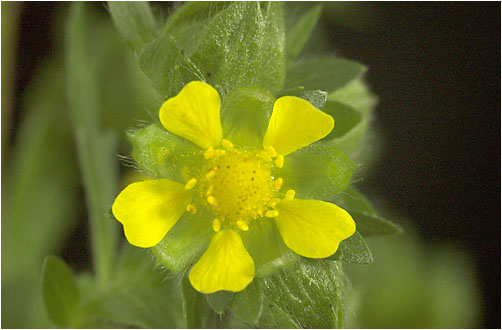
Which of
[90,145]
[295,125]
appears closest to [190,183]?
[295,125]

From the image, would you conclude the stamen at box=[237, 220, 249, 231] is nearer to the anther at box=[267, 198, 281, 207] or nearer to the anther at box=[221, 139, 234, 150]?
the anther at box=[267, 198, 281, 207]

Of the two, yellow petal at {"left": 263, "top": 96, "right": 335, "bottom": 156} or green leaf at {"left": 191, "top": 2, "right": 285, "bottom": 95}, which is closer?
yellow petal at {"left": 263, "top": 96, "right": 335, "bottom": 156}

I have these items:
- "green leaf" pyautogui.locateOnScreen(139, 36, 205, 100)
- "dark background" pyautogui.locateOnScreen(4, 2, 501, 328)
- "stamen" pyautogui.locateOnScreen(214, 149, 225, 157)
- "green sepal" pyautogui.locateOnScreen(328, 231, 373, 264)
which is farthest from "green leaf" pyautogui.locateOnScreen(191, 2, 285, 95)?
"dark background" pyautogui.locateOnScreen(4, 2, 501, 328)

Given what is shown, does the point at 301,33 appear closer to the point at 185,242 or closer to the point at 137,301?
the point at 185,242

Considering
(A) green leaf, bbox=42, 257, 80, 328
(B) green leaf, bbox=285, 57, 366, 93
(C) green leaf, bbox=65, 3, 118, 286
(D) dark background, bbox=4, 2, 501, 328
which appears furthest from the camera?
(D) dark background, bbox=4, 2, 501, 328

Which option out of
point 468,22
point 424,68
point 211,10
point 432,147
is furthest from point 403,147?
point 211,10

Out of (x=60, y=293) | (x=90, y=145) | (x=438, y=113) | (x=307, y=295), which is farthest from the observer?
(x=438, y=113)
